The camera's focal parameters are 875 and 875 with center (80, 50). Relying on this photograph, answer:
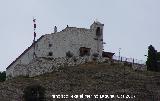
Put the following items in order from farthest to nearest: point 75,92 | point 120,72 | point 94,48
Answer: point 94,48
point 120,72
point 75,92

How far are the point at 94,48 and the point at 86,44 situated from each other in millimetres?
1567

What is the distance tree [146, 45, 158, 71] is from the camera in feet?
484

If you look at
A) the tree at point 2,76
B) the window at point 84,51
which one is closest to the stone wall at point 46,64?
the window at point 84,51

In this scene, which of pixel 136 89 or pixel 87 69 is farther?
pixel 87 69

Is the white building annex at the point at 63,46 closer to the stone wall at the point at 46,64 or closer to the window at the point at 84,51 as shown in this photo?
the window at the point at 84,51

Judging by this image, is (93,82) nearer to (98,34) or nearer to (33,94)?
(33,94)

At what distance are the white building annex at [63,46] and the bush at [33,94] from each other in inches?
907

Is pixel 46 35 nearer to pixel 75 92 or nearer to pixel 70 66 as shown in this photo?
pixel 70 66

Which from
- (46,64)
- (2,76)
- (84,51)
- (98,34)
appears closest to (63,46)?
(84,51)

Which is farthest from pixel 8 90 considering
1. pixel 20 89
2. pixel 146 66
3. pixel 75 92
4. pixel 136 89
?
pixel 146 66

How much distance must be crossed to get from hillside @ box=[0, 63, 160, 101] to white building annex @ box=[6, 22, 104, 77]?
562cm

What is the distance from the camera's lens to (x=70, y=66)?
142000 mm

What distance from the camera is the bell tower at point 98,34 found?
149m

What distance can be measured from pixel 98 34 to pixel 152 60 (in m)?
10.4
